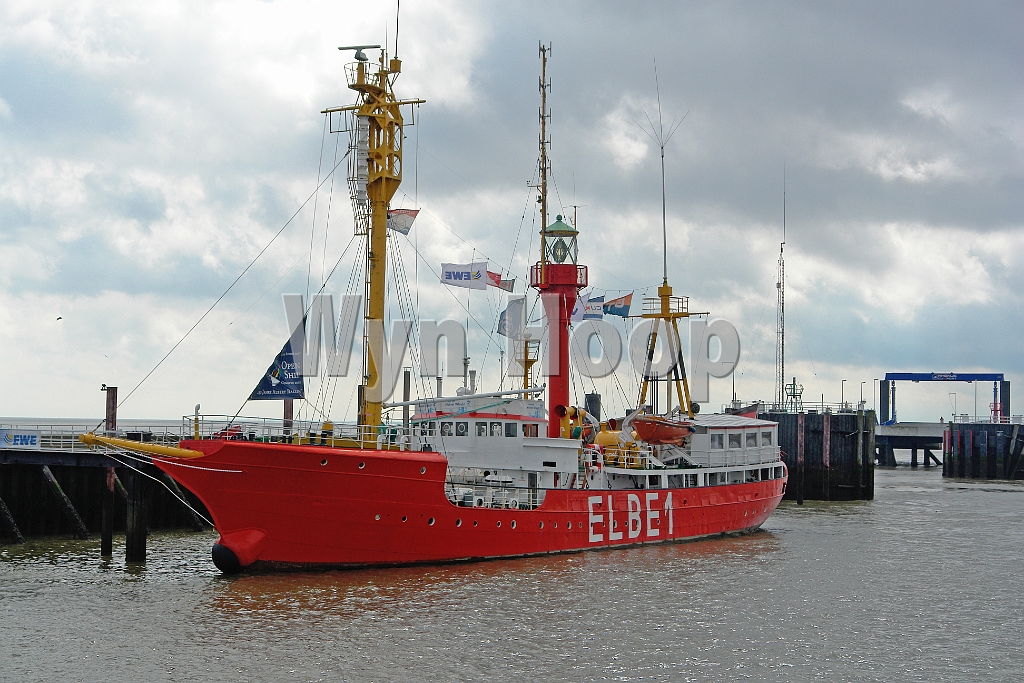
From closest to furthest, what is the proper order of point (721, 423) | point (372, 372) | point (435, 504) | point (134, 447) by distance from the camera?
point (134, 447), point (435, 504), point (372, 372), point (721, 423)

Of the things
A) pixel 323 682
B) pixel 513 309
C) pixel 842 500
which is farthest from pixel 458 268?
pixel 842 500

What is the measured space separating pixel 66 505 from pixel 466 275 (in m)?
16.3

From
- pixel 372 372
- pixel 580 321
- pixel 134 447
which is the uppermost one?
pixel 580 321

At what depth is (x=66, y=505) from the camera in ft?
109

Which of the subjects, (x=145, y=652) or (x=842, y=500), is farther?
(x=842, y=500)

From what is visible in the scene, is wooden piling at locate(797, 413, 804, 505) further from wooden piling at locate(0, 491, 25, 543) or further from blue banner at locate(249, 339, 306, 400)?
wooden piling at locate(0, 491, 25, 543)

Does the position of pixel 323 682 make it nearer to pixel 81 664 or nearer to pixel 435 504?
pixel 81 664

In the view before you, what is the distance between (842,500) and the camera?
201 ft

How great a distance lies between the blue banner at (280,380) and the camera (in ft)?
88.3

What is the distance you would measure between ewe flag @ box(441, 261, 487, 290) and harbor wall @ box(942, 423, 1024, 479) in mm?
64864

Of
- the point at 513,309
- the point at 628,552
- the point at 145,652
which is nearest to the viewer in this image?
the point at 145,652

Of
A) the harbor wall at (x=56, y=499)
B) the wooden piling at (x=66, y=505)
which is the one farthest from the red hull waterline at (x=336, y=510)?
the wooden piling at (x=66, y=505)

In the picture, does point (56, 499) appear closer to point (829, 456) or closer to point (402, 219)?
point (402, 219)

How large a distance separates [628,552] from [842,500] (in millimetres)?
31899
